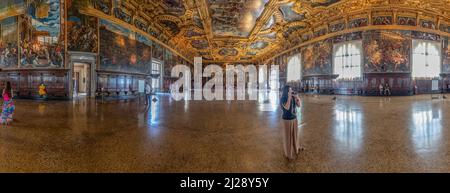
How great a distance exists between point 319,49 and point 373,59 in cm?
565

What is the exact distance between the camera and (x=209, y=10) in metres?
18.3

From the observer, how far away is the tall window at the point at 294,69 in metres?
27.6

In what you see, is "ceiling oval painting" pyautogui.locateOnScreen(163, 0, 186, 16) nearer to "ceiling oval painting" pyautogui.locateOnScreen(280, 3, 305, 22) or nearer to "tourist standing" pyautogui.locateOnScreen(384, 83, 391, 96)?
"ceiling oval painting" pyautogui.locateOnScreen(280, 3, 305, 22)

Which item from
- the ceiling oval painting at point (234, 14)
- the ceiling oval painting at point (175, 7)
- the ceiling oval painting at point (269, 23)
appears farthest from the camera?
the ceiling oval painting at point (269, 23)

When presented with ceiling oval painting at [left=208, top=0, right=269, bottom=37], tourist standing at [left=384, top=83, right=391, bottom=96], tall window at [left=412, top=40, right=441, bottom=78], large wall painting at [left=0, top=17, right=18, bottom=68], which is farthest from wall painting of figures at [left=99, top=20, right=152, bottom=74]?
tall window at [left=412, top=40, right=441, bottom=78]

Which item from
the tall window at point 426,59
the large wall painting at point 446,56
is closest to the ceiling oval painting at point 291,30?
the tall window at point 426,59

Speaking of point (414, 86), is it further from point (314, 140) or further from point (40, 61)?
point (40, 61)

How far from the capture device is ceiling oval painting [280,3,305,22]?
17559mm

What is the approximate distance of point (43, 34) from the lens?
13.8 m

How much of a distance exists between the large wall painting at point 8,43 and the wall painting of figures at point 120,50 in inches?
248

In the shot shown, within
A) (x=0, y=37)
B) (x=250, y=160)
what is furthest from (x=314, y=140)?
(x=0, y=37)

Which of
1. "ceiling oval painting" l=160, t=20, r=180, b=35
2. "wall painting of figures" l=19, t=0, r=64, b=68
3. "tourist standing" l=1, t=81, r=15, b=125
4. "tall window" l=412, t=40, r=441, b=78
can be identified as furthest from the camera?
"ceiling oval painting" l=160, t=20, r=180, b=35

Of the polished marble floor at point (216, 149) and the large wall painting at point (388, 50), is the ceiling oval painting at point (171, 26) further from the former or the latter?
the large wall painting at point (388, 50)

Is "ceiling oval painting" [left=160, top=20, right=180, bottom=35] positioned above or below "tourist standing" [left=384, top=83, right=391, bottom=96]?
above
